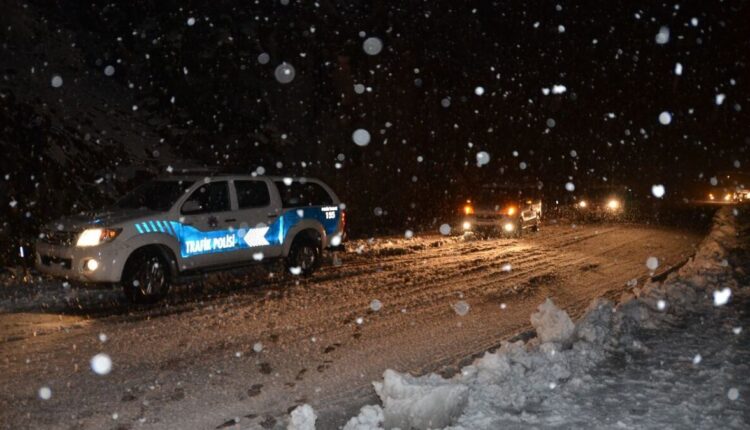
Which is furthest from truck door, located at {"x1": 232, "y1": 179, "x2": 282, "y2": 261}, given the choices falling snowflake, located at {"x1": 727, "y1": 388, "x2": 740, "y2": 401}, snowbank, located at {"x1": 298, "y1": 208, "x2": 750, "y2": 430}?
falling snowflake, located at {"x1": 727, "y1": 388, "x2": 740, "y2": 401}

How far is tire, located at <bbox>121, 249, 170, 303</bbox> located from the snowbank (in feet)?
17.1

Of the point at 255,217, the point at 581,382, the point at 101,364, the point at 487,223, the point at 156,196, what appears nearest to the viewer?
the point at 581,382

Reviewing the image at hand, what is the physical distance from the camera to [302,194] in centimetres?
1195

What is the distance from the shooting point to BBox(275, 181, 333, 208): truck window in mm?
11562

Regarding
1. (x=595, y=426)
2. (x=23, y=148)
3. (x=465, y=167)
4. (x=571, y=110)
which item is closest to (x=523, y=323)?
(x=595, y=426)

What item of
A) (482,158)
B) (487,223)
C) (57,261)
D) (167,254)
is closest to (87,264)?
(57,261)

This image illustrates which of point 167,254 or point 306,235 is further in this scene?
point 306,235

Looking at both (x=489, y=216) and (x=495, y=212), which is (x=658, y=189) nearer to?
(x=495, y=212)

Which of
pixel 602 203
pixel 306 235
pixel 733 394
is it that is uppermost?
pixel 306 235

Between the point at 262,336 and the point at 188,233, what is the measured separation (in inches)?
115

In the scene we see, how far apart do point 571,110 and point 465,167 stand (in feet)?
79.6

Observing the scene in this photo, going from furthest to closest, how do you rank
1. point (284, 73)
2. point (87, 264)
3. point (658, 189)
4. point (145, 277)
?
point (658, 189)
point (284, 73)
point (145, 277)
point (87, 264)

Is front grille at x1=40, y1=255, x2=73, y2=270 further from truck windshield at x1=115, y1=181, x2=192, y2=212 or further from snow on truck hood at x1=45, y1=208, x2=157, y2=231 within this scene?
truck windshield at x1=115, y1=181, x2=192, y2=212

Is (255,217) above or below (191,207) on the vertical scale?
below
